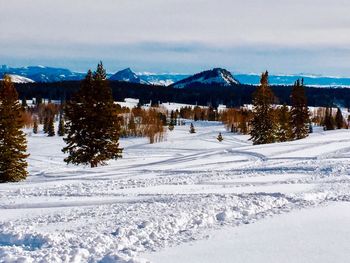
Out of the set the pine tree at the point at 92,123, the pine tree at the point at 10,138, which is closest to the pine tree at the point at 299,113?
the pine tree at the point at 92,123

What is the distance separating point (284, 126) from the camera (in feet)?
182

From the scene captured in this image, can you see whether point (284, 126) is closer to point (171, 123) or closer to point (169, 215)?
point (169, 215)

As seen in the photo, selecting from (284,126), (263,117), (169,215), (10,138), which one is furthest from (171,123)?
(169,215)

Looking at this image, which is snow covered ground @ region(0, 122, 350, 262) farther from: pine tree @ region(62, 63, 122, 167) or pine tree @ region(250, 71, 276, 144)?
pine tree @ region(250, 71, 276, 144)

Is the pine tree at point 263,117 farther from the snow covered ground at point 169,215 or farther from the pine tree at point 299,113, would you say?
the snow covered ground at point 169,215

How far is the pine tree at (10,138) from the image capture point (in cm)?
3059

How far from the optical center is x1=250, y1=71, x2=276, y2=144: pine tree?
49.1 metres

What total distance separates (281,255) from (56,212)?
6.32 m

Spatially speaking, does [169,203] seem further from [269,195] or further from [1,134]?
[1,134]

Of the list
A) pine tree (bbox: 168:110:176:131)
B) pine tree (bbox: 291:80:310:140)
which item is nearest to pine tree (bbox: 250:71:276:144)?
pine tree (bbox: 291:80:310:140)

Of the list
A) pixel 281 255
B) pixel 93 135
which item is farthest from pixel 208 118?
pixel 281 255

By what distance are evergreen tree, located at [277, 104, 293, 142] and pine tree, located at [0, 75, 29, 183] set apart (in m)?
31.8

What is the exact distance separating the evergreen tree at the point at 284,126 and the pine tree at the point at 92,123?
2658cm

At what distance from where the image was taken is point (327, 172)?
1959 cm
